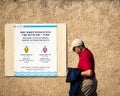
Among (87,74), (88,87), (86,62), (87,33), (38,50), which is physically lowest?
(88,87)

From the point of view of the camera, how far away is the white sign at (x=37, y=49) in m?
9.22

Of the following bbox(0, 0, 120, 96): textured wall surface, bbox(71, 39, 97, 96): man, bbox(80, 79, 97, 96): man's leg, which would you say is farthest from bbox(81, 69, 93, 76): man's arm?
bbox(0, 0, 120, 96): textured wall surface

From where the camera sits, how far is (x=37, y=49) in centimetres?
925

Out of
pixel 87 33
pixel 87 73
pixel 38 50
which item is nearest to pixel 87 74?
pixel 87 73

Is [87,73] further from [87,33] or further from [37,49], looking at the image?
[37,49]

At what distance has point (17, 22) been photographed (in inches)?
367

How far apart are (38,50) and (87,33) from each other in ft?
3.66

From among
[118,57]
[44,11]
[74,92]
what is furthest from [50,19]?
[74,92]

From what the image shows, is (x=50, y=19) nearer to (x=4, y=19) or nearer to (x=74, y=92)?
(x=4, y=19)

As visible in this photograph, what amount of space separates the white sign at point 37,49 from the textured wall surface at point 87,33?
0.45 ft

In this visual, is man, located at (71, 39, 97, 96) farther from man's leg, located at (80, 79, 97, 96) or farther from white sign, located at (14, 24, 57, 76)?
white sign, located at (14, 24, 57, 76)

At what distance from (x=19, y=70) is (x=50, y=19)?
4.23 ft

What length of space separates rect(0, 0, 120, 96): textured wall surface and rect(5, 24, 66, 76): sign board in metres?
0.13

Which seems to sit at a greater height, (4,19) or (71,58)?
(4,19)
